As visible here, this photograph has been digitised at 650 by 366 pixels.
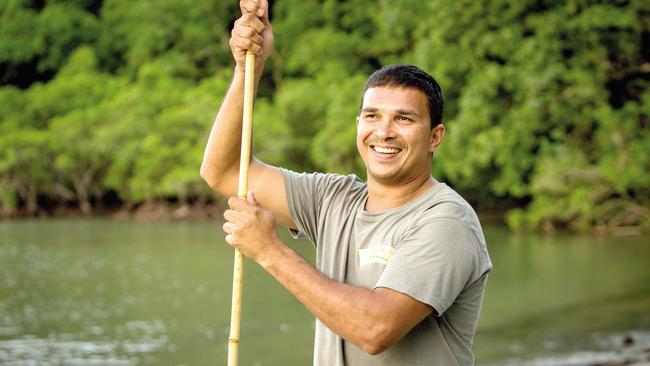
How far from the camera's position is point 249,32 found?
94.7 inches

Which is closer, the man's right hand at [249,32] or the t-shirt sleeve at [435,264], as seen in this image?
the t-shirt sleeve at [435,264]

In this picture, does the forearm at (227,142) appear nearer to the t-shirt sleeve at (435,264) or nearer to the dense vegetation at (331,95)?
A: the t-shirt sleeve at (435,264)

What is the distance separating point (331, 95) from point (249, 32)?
26.3 m

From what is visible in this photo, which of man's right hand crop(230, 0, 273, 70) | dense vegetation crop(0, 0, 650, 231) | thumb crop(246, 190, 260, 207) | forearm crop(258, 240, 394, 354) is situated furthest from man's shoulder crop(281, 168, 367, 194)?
dense vegetation crop(0, 0, 650, 231)

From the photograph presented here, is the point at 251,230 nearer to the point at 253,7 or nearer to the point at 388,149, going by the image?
the point at 388,149

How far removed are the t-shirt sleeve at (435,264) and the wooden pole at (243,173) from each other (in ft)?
1.40

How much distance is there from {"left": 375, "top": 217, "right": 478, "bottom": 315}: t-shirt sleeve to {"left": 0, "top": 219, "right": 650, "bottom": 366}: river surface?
6939 mm

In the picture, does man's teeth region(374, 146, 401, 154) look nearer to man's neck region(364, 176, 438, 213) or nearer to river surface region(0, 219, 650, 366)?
man's neck region(364, 176, 438, 213)

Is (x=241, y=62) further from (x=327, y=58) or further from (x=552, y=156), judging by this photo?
(x=327, y=58)

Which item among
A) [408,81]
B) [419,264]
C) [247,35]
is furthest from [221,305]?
[419,264]

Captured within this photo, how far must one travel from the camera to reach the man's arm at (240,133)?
95.3 inches

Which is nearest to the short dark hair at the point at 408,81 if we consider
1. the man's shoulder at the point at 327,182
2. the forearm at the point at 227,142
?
the man's shoulder at the point at 327,182

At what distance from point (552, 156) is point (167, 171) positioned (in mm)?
14415

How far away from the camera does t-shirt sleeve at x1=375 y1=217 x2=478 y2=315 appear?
2.01 meters
